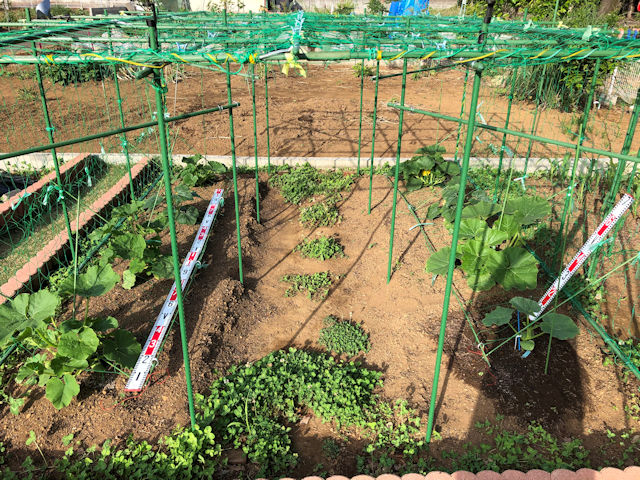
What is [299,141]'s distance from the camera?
26.1ft

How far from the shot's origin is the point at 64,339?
2.80 meters

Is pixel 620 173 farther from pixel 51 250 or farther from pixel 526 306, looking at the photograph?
pixel 51 250

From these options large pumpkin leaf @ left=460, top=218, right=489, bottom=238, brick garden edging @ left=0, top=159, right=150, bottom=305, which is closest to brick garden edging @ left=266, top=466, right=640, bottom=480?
large pumpkin leaf @ left=460, top=218, right=489, bottom=238

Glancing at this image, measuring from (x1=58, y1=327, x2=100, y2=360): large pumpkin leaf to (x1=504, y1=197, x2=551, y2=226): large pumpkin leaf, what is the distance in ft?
11.6

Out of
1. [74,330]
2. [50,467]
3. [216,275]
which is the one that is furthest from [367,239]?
[50,467]

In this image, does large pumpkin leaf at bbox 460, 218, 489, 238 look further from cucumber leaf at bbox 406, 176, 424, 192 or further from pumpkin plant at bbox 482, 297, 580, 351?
cucumber leaf at bbox 406, 176, 424, 192

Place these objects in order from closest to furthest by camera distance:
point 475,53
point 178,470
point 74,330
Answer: point 475,53 < point 178,470 < point 74,330

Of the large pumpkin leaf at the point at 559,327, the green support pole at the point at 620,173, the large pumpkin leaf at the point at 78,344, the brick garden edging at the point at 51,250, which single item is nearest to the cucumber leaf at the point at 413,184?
the green support pole at the point at 620,173

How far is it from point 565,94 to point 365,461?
368 inches

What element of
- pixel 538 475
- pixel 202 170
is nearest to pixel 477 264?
pixel 538 475

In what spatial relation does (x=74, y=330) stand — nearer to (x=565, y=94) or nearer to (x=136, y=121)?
(x=136, y=121)

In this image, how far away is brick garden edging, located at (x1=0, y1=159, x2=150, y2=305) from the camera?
410cm

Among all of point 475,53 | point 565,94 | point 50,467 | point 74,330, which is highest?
point 475,53

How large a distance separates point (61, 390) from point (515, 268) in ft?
10.8
